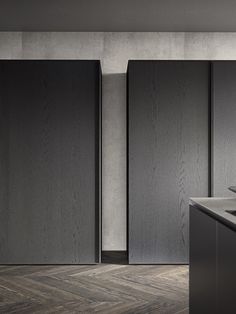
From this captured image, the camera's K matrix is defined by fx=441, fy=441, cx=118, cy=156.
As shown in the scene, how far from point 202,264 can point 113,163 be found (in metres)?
3.12

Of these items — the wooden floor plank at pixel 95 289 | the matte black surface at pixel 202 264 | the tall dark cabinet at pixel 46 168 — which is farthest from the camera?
the tall dark cabinet at pixel 46 168

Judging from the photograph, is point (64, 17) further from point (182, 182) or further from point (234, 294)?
point (234, 294)

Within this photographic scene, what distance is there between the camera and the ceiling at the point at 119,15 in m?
4.45

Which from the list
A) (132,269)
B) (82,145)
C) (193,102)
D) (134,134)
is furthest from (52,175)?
(193,102)

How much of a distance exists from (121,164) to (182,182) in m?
0.96

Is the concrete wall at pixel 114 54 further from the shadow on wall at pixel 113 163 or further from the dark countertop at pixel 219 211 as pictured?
the dark countertop at pixel 219 211

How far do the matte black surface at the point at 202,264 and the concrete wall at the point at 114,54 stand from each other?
2769mm

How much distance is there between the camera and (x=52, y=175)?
15.1ft

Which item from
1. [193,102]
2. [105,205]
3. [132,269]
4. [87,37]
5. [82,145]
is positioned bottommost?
[132,269]

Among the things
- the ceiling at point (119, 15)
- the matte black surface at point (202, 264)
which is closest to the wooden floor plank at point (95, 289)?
the matte black surface at point (202, 264)

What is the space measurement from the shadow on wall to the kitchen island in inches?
108

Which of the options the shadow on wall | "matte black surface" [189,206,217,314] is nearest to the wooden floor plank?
the shadow on wall

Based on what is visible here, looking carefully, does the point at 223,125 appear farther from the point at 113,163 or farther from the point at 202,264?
the point at 202,264

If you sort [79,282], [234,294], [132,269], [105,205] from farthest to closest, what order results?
1. [105,205]
2. [132,269]
3. [79,282]
4. [234,294]
